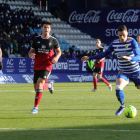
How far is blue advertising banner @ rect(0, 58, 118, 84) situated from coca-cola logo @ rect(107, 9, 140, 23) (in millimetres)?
9655

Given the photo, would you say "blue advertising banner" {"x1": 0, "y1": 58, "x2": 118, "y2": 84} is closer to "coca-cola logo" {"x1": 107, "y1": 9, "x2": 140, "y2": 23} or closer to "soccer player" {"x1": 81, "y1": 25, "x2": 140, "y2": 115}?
"coca-cola logo" {"x1": 107, "y1": 9, "x2": 140, "y2": 23}

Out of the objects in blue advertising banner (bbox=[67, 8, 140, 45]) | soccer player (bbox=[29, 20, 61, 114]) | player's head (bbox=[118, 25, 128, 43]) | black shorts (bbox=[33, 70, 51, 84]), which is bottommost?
black shorts (bbox=[33, 70, 51, 84])

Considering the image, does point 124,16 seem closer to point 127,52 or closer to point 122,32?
point 127,52

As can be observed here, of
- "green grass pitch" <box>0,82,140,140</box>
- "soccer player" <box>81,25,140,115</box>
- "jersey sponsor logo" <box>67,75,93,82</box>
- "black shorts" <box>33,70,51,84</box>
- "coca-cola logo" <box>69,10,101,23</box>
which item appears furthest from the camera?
"coca-cola logo" <box>69,10,101,23</box>

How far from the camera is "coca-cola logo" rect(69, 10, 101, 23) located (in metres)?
37.0

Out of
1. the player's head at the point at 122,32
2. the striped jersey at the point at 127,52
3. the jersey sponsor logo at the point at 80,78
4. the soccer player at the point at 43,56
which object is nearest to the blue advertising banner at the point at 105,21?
the jersey sponsor logo at the point at 80,78

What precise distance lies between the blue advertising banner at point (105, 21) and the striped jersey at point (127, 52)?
93.1 ft

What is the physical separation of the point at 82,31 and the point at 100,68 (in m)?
21.4

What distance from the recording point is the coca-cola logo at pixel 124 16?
3594 centimetres

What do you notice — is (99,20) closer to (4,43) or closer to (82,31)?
(82,31)

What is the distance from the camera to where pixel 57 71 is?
26469mm

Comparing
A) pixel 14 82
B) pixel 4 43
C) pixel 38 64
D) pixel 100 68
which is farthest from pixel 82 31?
pixel 38 64

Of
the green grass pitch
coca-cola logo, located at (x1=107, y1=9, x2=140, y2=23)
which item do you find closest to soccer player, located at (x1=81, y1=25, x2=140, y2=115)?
the green grass pitch

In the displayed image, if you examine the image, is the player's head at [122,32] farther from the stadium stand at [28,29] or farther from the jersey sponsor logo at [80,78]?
the stadium stand at [28,29]
